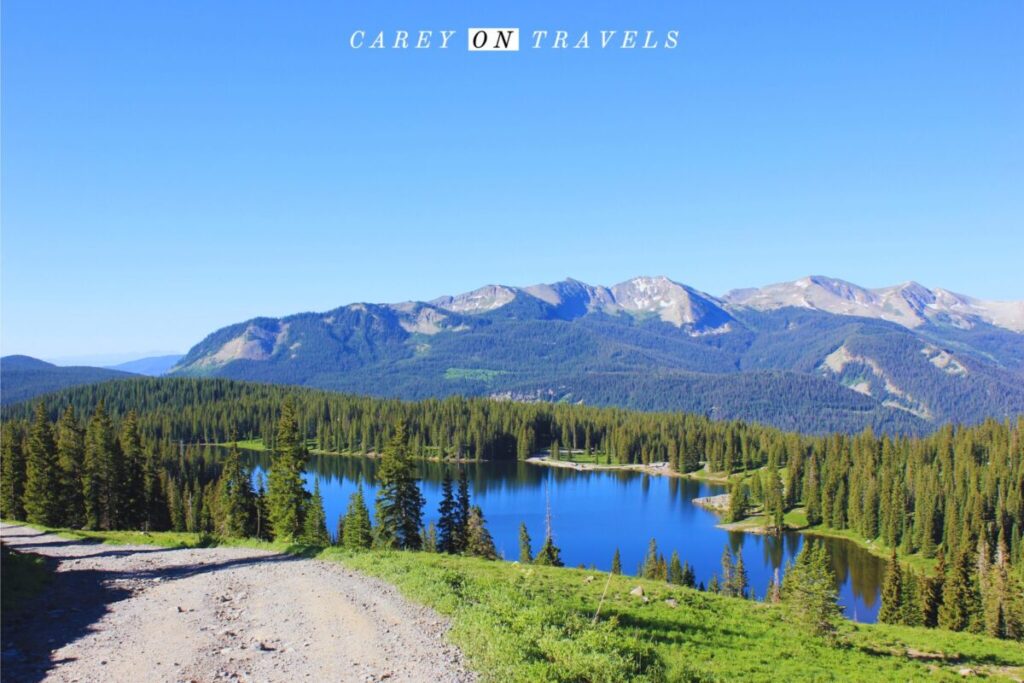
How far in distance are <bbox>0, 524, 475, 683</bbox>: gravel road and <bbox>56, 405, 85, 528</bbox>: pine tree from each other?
38.2 meters

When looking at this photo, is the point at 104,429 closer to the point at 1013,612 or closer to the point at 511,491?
the point at 1013,612

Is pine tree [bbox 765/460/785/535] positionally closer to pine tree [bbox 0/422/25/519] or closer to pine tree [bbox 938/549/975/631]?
pine tree [bbox 938/549/975/631]

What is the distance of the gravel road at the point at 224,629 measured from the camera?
15492 mm

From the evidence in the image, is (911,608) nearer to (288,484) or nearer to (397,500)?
(397,500)

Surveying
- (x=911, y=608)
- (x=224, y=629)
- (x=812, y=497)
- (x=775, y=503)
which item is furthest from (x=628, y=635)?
(x=812, y=497)

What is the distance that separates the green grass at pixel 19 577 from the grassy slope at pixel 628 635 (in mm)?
10337

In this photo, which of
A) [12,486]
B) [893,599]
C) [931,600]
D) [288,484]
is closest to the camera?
[288,484]

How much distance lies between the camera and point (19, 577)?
78.5ft

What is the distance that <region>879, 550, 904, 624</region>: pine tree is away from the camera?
64.5m

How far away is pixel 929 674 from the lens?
2530 centimetres

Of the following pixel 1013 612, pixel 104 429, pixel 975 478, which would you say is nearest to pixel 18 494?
pixel 104 429

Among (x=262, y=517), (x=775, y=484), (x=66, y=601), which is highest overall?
(x=66, y=601)

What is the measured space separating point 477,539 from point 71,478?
124 feet

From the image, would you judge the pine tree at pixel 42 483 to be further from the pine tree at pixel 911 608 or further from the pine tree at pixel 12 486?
the pine tree at pixel 911 608
